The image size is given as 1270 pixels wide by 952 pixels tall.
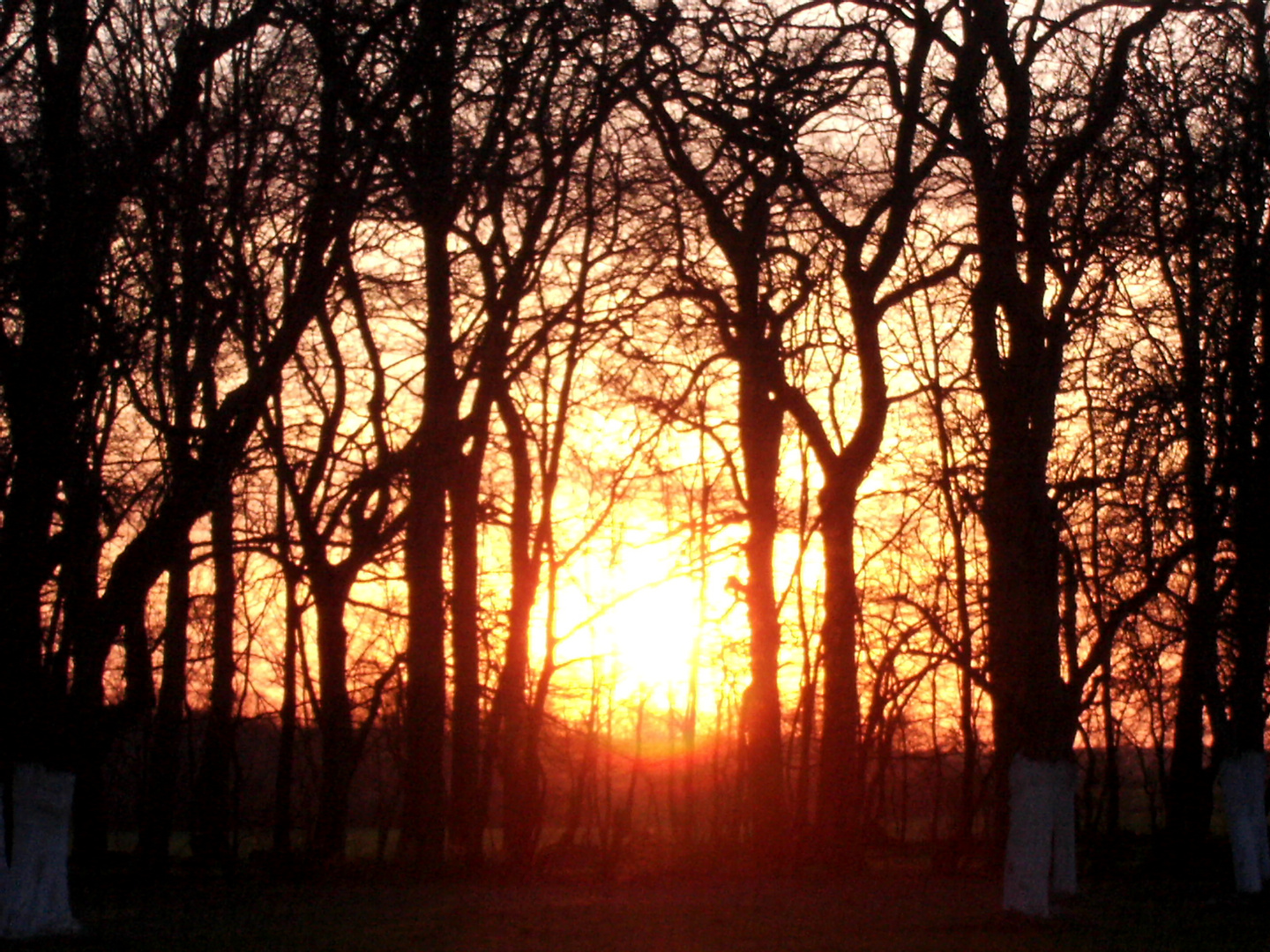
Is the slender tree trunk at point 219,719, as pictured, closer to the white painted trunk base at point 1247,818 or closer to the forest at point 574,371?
the forest at point 574,371

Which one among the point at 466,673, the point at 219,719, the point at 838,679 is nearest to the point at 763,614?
the point at 838,679

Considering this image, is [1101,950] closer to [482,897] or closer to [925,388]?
[482,897]

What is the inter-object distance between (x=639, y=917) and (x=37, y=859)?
5677 millimetres

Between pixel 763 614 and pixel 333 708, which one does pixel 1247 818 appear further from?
pixel 333 708

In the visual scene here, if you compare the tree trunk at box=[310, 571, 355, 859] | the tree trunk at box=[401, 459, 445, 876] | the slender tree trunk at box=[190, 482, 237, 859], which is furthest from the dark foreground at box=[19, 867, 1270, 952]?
the slender tree trunk at box=[190, 482, 237, 859]

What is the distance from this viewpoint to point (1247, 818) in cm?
1452

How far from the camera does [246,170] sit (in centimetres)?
1187

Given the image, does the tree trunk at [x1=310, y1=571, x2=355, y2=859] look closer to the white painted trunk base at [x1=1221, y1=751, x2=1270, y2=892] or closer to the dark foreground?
the dark foreground

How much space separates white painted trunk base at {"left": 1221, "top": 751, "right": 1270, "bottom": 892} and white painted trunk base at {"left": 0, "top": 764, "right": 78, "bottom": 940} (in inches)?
425

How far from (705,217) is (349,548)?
26.1 feet

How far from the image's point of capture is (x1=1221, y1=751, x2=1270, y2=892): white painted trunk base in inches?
566

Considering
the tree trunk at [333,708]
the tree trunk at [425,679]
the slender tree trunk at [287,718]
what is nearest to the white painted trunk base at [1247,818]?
the tree trunk at [425,679]

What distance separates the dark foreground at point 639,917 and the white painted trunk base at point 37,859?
0.71 feet

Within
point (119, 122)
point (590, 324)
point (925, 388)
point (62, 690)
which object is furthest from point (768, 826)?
point (119, 122)
